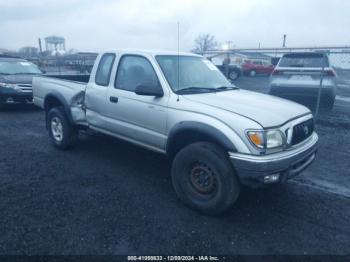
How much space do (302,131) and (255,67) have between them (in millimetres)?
25186

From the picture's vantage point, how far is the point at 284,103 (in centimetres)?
393

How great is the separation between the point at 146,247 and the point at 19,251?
1218 mm

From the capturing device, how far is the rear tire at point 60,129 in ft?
18.0

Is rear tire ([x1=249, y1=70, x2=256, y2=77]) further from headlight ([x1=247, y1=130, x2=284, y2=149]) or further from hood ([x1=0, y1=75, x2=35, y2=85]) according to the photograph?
headlight ([x1=247, y1=130, x2=284, y2=149])

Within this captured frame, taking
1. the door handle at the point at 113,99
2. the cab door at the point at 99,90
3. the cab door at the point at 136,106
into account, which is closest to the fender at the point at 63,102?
the cab door at the point at 99,90

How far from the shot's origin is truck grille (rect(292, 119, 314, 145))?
3.44 meters

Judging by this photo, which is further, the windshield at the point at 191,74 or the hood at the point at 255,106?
the windshield at the point at 191,74

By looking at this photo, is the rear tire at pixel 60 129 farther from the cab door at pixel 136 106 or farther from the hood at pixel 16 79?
the hood at pixel 16 79

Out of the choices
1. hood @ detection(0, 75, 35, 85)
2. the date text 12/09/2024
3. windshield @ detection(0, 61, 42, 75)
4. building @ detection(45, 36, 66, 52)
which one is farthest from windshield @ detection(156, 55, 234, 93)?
building @ detection(45, 36, 66, 52)

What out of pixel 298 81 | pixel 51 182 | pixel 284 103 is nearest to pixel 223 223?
pixel 284 103

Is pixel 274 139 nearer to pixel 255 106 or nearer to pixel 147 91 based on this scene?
pixel 255 106

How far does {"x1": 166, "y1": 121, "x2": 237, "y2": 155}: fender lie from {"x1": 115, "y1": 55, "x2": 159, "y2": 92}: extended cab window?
747mm

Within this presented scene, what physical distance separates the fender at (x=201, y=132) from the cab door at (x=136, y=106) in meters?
0.20

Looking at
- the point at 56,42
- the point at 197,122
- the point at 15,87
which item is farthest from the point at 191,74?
the point at 56,42
